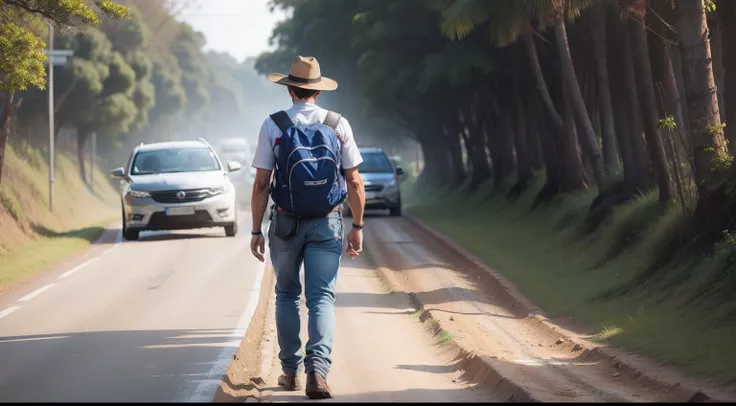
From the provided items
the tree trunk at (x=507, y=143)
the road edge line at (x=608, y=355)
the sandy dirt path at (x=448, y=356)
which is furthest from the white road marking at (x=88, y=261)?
the tree trunk at (x=507, y=143)

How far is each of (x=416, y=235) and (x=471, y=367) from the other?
1961cm

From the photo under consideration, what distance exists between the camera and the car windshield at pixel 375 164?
128ft

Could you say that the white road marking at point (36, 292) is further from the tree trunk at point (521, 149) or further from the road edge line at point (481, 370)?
the tree trunk at point (521, 149)

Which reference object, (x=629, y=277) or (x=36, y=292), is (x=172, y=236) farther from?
(x=629, y=277)

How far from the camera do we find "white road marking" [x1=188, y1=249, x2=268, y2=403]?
937 centimetres

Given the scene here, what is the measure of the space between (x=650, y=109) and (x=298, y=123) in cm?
1280

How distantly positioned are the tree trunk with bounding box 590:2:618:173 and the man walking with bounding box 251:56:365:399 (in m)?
17.2

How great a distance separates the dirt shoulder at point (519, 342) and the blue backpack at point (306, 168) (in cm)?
188

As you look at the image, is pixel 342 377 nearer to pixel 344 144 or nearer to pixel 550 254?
pixel 344 144

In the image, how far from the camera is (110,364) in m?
Result: 11.3

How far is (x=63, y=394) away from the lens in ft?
A: 31.2

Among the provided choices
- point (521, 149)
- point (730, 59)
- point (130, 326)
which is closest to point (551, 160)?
point (521, 149)

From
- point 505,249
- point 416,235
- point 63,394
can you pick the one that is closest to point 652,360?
point 63,394

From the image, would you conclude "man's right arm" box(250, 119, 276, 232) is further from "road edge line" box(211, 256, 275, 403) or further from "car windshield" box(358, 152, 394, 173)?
"car windshield" box(358, 152, 394, 173)
